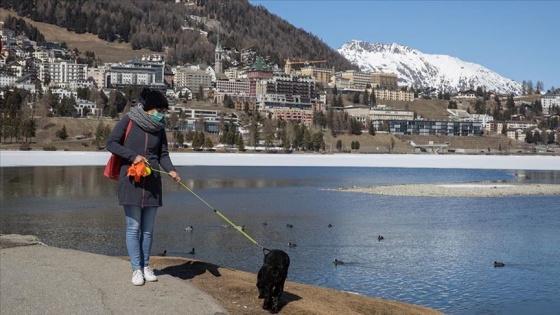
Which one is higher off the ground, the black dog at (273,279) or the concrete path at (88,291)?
the black dog at (273,279)

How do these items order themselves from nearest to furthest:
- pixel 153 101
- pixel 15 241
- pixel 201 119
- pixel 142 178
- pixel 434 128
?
1. pixel 142 178
2. pixel 153 101
3. pixel 15 241
4. pixel 201 119
5. pixel 434 128

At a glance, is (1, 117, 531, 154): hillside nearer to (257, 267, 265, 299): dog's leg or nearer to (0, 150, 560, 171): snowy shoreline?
(0, 150, 560, 171): snowy shoreline

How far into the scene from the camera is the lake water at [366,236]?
14.1m

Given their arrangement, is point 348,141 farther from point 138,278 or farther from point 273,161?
point 138,278

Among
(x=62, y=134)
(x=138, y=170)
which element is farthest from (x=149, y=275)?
(x=62, y=134)

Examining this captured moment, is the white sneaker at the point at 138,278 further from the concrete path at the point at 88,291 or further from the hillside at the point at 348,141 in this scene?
the hillside at the point at 348,141

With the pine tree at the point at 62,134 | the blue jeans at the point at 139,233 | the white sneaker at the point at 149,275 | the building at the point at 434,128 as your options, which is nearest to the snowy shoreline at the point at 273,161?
the pine tree at the point at 62,134

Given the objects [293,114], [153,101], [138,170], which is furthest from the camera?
[293,114]

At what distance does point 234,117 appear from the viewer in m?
Answer: 158

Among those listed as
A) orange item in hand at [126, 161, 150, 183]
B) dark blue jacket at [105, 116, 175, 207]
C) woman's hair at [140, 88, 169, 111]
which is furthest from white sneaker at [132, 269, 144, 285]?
woman's hair at [140, 88, 169, 111]

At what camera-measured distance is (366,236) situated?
71.3 ft

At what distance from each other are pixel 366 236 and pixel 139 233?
13.7 meters

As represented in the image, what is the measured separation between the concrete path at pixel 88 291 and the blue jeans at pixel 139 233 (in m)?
0.30

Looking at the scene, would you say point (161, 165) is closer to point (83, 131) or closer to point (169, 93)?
point (83, 131)
